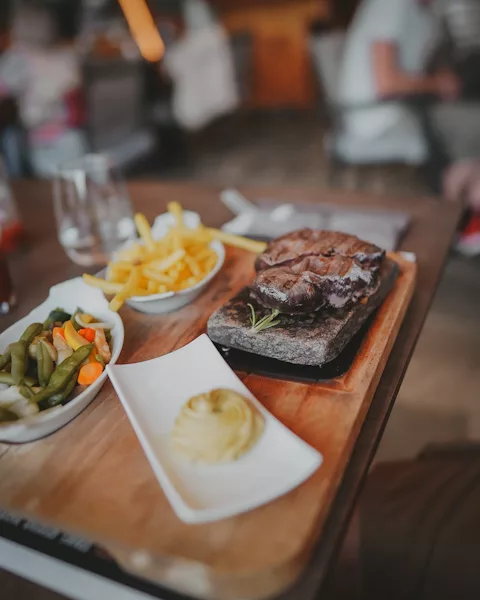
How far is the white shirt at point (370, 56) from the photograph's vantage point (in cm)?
342

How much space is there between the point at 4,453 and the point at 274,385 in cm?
51

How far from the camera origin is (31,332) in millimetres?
1243

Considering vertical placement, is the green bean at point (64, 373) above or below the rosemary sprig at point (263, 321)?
below

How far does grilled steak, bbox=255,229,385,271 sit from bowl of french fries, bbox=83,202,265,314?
14 centimetres

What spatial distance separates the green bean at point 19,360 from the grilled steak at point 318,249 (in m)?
0.57

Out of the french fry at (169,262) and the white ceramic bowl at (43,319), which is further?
the french fry at (169,262)

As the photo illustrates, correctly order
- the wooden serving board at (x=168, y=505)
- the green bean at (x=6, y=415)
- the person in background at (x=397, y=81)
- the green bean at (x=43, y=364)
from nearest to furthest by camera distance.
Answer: the wooden serving board at (x=168, y=505) < the green bean at (x=6, y=415) < the green bean at (x=43, y=364) < the person in background at (x=397, y=81)

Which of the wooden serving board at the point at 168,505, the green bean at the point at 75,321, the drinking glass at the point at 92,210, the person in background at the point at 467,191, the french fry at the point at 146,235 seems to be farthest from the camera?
the person in background at the point at 467,191

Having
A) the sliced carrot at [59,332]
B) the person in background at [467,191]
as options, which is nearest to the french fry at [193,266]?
the sliced carrot at [59,332]

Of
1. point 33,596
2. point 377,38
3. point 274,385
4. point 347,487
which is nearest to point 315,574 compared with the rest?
point 347,487

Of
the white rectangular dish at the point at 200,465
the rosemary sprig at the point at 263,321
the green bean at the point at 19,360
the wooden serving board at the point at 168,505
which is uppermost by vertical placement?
the rosemary sprig at the point at 263,321

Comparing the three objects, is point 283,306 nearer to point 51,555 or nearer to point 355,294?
point 355,294

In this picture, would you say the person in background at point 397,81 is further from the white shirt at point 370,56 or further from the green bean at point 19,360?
the green bean at point 19,360

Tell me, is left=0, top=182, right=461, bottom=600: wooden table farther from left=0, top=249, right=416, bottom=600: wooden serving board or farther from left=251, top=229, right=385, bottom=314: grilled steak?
left=251, top=229, right=385, bottom=314: grilled steak
